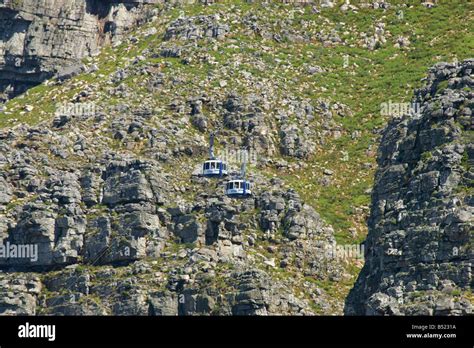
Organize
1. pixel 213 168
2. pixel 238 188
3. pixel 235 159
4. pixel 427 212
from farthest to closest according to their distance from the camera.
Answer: pixel 235 159, pixel 213 168, pixel 238 188, pixel 427 212

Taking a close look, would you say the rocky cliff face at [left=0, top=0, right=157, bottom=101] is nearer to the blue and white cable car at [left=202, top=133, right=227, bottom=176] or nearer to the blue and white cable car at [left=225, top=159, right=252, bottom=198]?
the blue and white cable car at [left=202, top=133, right=227, bottom=176]

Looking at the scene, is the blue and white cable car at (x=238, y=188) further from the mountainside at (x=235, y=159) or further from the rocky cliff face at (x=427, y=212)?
the rocky cliff face at (x=427, y=212)

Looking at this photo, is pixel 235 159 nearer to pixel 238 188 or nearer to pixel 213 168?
pixel 213 168

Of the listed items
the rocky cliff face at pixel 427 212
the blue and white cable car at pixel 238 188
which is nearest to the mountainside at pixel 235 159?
the rocky cliff face at pixel 427 212

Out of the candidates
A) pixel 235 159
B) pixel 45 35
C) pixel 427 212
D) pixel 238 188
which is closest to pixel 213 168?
pixel 238 188

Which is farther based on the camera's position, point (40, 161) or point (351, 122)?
point (351, 122)
